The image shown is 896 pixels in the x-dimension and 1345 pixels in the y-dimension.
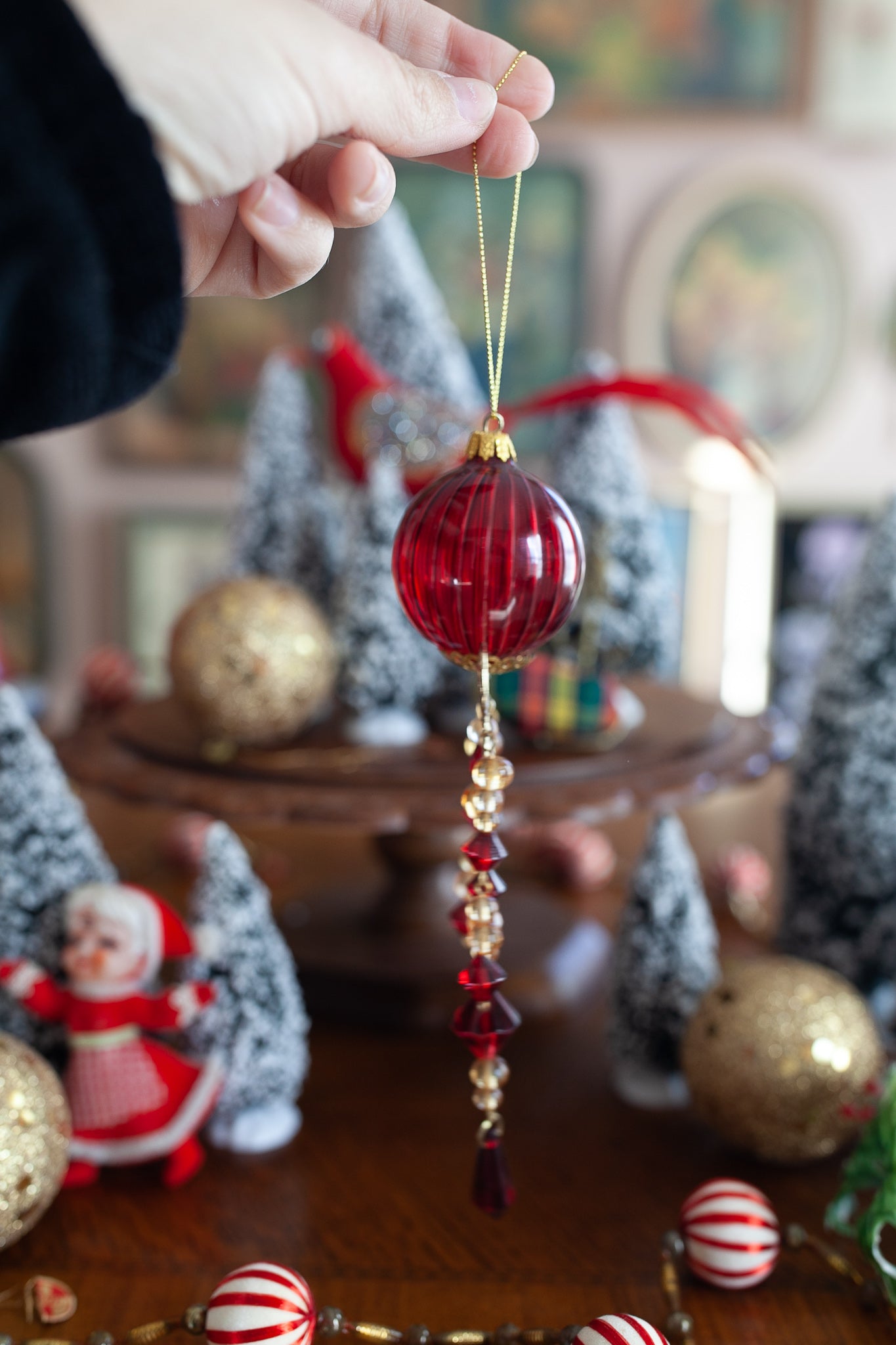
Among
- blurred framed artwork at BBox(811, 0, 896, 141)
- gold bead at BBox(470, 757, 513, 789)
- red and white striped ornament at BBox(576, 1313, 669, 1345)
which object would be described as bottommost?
red and white striped ornament at BBox(576, 1313, 669, 1345)

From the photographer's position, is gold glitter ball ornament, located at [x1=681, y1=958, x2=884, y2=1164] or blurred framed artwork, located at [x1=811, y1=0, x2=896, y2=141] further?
blurred framed artwork, located at [x1=811, y1=0, x2=896, y2=141]

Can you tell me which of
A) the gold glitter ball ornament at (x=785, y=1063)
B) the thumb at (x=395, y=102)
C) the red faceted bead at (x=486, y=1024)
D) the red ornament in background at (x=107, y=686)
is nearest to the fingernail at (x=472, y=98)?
the thumb at (x=395, y=102)

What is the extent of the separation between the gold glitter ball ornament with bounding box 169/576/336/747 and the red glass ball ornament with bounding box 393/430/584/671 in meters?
0.32

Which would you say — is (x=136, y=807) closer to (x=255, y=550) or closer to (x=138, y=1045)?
(x=255, y=550)

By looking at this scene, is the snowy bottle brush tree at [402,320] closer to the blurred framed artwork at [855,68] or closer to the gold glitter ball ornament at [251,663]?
the gold glitter ball ornament at [251,663]

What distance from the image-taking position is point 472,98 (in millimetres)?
461

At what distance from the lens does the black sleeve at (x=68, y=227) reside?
1.18 ft

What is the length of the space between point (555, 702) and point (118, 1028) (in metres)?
0.36

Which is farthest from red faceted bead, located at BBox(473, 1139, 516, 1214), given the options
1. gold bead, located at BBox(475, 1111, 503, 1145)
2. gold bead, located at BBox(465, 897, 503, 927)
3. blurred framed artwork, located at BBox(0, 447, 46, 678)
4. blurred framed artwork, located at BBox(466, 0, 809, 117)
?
blurred framed artwork, located at BBox(466, 0, 809, 117)

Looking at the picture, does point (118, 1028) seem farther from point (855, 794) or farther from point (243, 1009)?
point (855, 794)

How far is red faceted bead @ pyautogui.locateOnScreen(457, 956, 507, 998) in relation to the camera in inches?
18.7

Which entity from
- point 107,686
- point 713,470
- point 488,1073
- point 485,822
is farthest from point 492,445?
point 713,470

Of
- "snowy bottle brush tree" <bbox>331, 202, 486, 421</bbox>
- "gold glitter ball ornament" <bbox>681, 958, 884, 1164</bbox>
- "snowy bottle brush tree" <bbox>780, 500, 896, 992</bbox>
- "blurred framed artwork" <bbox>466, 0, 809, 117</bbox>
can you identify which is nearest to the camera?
"gold glitter ball ornament" <bbox>681, 958, 884, 1164</bbox>

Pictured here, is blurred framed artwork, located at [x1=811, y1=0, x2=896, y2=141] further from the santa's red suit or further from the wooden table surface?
the santa's red suit
